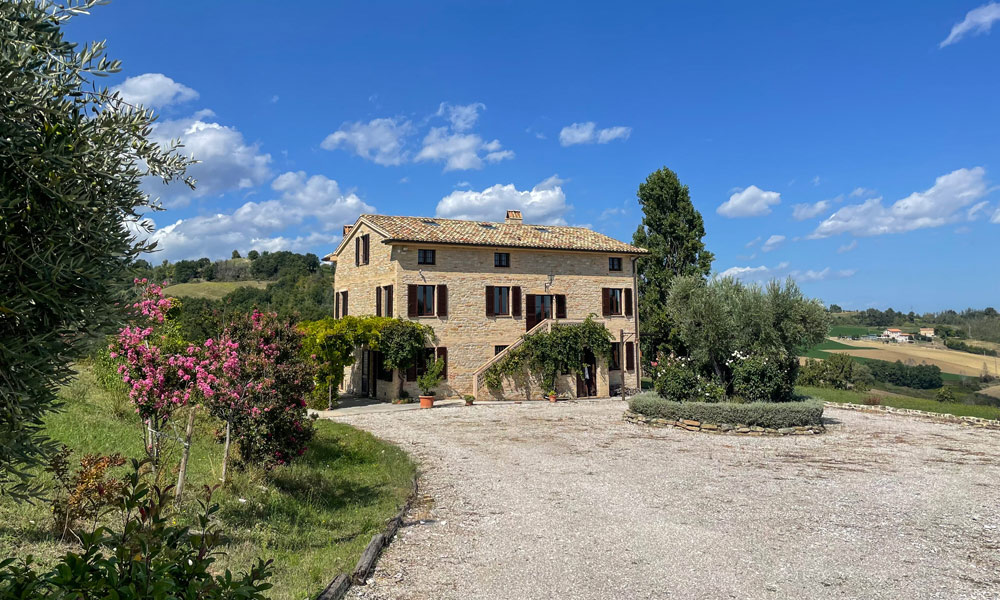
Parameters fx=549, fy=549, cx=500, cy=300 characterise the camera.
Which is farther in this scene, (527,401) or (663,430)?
(527,401)

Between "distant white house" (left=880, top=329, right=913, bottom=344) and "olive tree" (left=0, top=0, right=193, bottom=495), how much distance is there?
80174 mm

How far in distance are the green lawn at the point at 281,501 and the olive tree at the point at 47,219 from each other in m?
0.49

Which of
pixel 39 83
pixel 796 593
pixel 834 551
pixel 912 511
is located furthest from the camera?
pixel 912 511

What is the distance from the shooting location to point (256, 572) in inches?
109

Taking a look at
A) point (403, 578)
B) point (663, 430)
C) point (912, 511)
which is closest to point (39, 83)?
point (403, 578)

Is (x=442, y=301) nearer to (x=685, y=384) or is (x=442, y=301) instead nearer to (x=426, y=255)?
(x=426, y=255)

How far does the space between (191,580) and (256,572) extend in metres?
0.36

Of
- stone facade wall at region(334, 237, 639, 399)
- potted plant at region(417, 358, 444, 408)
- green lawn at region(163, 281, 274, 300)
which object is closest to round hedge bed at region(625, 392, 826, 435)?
stone facade wall at region(334, 237, 639, 399)

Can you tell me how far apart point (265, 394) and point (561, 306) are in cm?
2055

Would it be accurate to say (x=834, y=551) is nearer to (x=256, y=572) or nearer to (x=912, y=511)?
(x=912, y=511)

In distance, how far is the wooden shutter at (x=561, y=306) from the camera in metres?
27.4

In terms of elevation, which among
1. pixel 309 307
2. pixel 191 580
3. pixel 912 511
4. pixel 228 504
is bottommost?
pixel 912 511

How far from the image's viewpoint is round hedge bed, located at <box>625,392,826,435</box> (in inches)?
609

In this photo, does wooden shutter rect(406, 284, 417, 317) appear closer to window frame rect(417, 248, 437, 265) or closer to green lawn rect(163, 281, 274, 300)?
window frame rect(417, 248, 437, 265)
